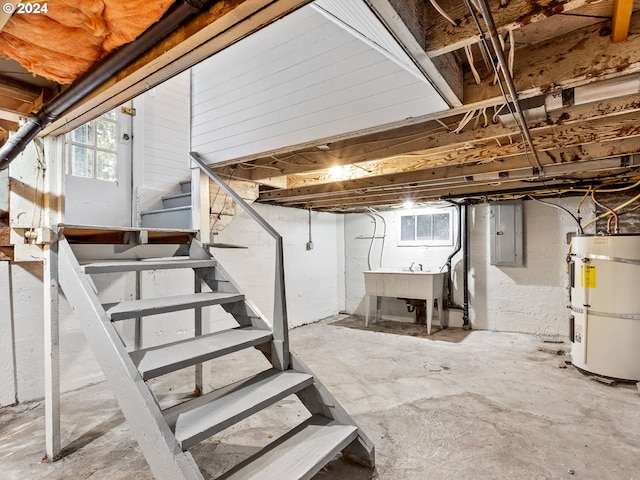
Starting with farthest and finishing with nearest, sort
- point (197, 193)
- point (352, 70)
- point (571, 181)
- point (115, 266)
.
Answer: point (571, 181) < point (197, 193) < point (352, 70) < point (115, 266)

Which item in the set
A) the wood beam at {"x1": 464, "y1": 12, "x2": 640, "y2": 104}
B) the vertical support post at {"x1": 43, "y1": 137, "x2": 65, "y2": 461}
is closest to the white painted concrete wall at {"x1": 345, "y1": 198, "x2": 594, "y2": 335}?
the wood beam at {"x1": 464, "y1": 12, "x2": 640, "y2": 104}

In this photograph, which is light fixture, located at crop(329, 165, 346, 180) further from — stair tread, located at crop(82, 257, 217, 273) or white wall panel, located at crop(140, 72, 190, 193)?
white wall panel, located at crop(140, 72, 190, 193)

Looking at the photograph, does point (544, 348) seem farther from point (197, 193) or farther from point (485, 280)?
point (197, 193)

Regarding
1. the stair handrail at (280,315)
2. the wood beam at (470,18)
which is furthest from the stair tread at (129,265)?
the wood beam at (470,18)

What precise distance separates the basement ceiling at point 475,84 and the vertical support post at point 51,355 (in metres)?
0.85

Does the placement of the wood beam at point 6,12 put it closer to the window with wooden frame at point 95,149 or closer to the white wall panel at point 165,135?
the window with wooden frame at point 95,149

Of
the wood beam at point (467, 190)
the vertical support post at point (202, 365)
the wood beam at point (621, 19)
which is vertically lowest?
the vertical support post at point (202, 365)

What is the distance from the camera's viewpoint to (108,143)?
366 centimetres

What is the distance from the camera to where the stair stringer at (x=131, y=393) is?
1.32 meters

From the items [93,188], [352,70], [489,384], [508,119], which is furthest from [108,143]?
[489,384]

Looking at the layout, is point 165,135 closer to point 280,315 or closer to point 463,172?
point 280,315

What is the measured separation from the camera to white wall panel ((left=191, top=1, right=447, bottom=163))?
81.3 inches

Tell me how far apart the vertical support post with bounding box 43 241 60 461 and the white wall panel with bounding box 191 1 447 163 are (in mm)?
1488

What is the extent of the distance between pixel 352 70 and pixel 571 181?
3.23m
